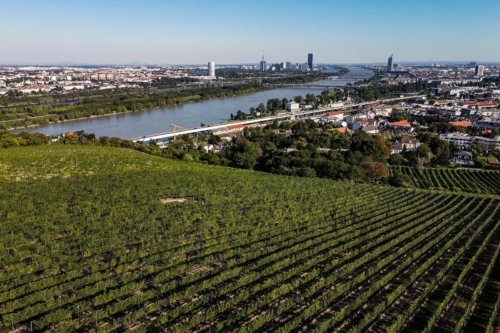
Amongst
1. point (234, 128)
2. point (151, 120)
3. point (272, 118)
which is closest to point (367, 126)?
point (272, 118)

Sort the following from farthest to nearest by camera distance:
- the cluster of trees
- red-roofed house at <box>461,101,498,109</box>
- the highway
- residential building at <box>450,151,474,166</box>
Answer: the cluster of trees → red-roofed house at <box>461,101,498,109</box> → the highway → residential building at <box>450,151,474,166</box>

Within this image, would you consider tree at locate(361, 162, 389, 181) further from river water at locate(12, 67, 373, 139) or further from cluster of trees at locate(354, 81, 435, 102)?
cluster of trees at locate(354, 81, 435, 102)

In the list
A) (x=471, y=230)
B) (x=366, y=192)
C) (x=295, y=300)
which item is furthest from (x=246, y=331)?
(x=366, y=192)

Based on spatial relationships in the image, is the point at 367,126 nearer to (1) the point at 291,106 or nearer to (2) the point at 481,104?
(1) the point at 291,106

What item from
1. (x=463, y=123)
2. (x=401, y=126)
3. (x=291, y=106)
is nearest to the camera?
(x=401, y=126)

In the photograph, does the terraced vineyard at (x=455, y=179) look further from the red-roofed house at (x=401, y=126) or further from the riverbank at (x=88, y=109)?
the riverbank at (x=88, y=109)

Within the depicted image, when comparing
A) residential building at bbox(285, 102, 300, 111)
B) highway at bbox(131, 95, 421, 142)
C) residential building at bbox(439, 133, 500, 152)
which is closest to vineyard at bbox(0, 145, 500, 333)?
highway at bbox(131, 95, 421, 142)

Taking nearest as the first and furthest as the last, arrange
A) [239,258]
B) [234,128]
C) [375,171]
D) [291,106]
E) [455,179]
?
[239,258]
[375,171]
[455,179]
[234,128]
[291,106]
